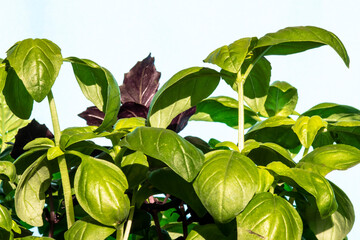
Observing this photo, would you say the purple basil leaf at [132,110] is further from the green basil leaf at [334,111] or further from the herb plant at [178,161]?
the green basil leaf at [334,111]

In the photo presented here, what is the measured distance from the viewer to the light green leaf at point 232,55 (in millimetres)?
732

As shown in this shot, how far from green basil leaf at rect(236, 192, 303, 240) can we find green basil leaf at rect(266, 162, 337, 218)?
0.04 m

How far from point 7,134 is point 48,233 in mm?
386

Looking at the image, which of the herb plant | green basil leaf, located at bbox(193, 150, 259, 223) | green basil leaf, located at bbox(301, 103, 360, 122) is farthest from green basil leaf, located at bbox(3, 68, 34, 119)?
green basil leaf, located at bbox(301, 103, 360, 122)

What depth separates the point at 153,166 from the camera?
0.85 metres

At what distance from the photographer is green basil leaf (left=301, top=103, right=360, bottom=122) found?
3.39 ft

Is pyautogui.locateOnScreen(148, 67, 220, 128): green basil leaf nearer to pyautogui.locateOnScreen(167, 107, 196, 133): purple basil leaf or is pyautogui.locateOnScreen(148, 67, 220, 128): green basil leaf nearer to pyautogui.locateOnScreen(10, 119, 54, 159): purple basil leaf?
pyautogui.locateOnScreen(167, 107, 196, 133): purple basil leaf

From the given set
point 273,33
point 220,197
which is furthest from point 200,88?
point 220,197

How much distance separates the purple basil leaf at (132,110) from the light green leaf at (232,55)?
0.24 metres

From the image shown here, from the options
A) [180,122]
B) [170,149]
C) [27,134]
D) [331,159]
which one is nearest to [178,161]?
[170,149]

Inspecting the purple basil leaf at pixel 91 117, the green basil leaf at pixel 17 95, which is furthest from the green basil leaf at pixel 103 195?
the purple basil leaf at pixel 91 117

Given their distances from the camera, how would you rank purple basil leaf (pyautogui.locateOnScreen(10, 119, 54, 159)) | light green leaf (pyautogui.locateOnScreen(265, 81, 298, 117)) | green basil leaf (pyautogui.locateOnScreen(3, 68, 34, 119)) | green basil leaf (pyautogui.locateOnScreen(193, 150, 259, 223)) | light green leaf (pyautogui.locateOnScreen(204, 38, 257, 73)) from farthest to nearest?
light green leaf (pyautogui.locateOnScreen(265, 81, 298, 117)) → purple basil leaf (pyautogui.locateOnScreen(10, 119, 54, 159)) → green basil leaf (pyautogui.locateOnScreen(3, 68, 34, 119)) → light green leaf (pyautogui.locateOnScreen(204, 38, 257, 73)) → green basil leaf (pyautogui.locateOnScreen(193, 150, 259, 223))

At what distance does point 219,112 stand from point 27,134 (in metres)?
0.39

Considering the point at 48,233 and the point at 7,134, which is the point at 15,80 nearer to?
the point at 48,233
